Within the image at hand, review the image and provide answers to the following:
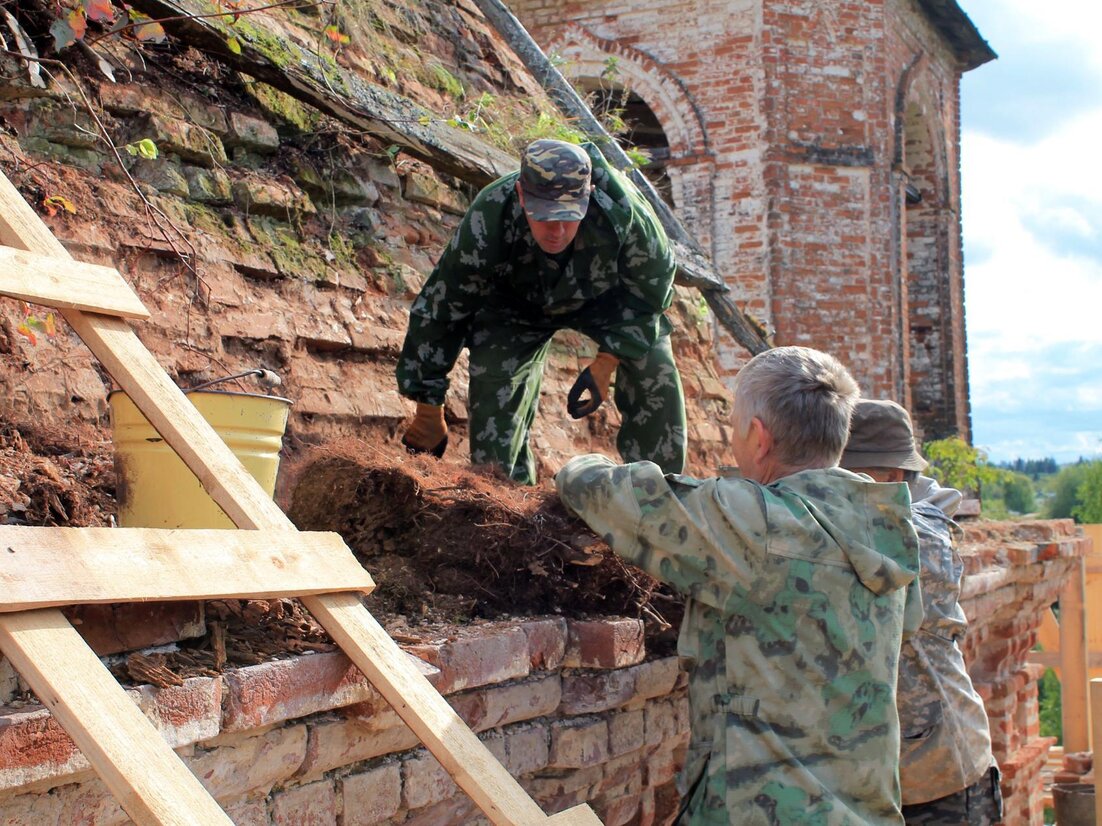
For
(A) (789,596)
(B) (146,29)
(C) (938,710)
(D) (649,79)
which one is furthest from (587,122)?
(D) (649,79)

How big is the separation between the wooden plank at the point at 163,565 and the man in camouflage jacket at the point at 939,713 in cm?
132

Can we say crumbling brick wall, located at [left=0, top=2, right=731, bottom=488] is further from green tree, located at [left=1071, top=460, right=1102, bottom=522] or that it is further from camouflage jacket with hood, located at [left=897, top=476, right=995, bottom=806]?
green tree, located at [left=1071, top=460, right=1102, bottom=522]

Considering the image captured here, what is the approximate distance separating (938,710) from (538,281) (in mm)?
1925

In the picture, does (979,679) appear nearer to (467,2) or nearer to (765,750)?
(467,2)

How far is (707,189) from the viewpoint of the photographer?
11594 mm

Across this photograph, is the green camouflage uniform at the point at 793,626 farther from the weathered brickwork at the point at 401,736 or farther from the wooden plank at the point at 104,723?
the wooden plank at the point at 104,723

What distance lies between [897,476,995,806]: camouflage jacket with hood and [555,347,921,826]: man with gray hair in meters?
→ 0.42

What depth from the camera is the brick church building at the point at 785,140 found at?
11336 millimetres

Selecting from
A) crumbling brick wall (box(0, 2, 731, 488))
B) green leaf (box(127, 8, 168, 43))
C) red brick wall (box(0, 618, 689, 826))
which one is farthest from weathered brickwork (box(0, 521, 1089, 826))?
green leaf (box(127, 8, 168, 43))

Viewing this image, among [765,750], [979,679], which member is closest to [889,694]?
[765,750]

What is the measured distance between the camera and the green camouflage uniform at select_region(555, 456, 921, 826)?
6.94ft

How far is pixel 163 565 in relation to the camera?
1.89 m

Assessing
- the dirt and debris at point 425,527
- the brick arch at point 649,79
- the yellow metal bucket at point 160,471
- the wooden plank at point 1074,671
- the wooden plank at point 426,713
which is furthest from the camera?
the brick arch at point 649,79

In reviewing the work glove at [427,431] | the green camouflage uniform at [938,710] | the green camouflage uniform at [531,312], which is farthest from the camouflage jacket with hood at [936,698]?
the work glove at [427,431]
